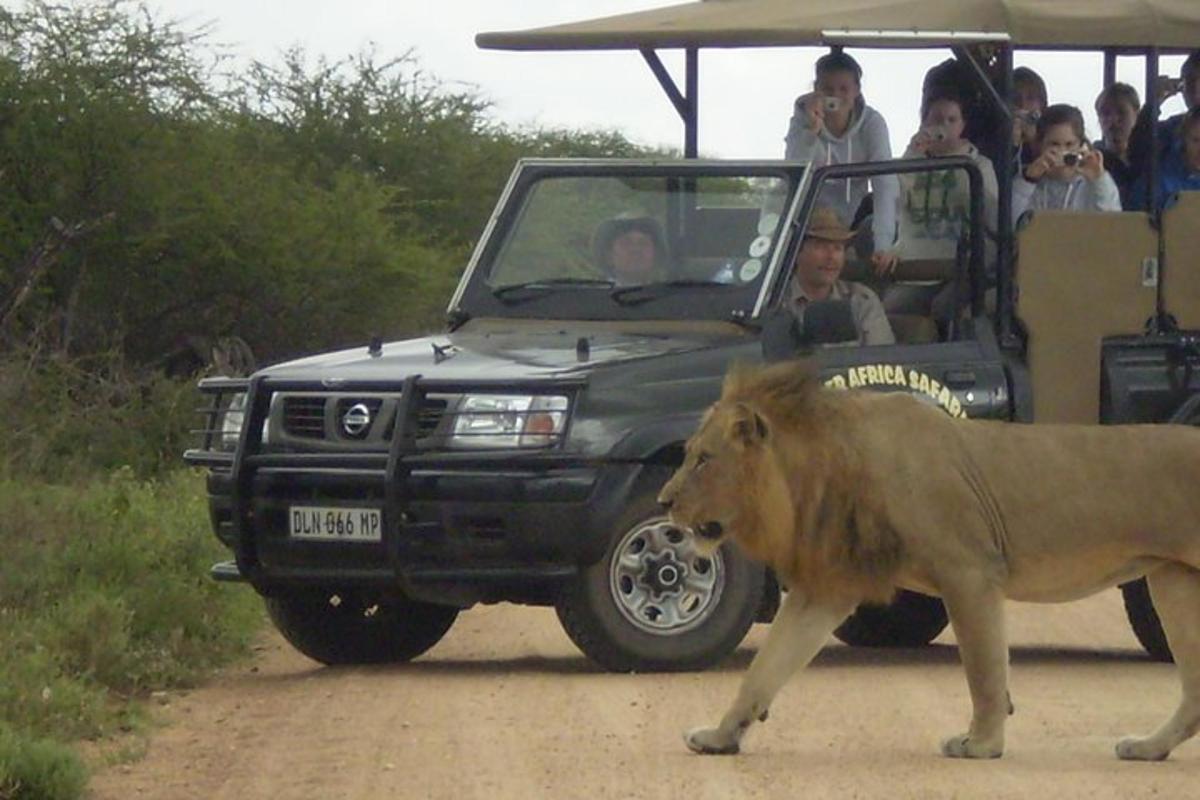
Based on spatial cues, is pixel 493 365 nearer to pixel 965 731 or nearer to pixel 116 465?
pixel 965 731

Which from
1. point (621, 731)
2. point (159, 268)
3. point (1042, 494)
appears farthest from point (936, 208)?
point (159, 268)

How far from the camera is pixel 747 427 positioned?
28.3 ft

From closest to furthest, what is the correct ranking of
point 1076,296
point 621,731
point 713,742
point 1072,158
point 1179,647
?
point 713,742 → point 1179,647 → point 621,731 → point 1076,296 → point 1072,158

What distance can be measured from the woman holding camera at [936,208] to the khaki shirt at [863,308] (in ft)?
0.75

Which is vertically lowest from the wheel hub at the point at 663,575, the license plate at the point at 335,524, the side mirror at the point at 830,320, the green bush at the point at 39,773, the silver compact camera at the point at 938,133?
the green bush at the point at 39,773

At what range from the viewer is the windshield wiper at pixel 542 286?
37.2ft

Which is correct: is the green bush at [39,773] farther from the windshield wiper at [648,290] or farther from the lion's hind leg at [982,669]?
the windshield wiper at [648,290]

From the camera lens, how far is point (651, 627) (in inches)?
407

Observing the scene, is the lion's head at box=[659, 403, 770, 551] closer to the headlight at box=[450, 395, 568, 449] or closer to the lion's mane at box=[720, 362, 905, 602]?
the lion's mane at box=[720, 362, 905, 602]

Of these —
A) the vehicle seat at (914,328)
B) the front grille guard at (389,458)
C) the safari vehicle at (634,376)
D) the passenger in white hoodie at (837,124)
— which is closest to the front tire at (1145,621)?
the safari vehicle at (634,376)

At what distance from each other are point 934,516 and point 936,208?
289 centimetres

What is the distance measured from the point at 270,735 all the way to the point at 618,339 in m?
2.34

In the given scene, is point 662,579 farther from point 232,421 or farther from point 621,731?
point 232,421

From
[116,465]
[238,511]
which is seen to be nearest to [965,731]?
[238,511]
